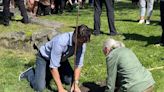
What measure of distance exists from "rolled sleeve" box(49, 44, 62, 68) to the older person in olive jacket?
85 centimetres

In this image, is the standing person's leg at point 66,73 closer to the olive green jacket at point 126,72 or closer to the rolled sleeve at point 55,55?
the rolled sleeve at point 55,55

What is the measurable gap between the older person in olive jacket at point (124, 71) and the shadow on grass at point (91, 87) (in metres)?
1.31

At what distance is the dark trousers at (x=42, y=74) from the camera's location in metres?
7.84

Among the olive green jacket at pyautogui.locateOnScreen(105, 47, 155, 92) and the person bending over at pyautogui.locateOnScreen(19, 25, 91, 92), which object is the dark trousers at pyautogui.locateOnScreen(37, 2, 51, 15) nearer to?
the person bending over at pyautogui.locateOnScreen(19, 25, 91, 92)

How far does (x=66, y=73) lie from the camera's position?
8352 mm

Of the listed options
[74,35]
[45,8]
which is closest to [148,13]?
[45,8]

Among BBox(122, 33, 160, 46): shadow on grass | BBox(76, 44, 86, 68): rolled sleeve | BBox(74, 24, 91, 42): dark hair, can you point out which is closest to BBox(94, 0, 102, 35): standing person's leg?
BBox(122, 33, 160, 46): shadow on grass

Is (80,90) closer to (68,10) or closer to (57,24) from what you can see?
(57,24)

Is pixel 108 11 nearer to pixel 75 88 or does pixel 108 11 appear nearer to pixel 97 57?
pixel 97 57

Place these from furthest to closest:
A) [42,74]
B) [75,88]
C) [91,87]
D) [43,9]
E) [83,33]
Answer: [43,9], [91,87], [42,74], [75,88], [83,33]

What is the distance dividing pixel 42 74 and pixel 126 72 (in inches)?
67.1

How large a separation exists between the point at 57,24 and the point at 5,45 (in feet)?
10.7

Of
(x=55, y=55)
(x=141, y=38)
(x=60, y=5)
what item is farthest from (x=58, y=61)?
(x=60, y=5)

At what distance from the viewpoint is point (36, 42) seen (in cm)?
1041
